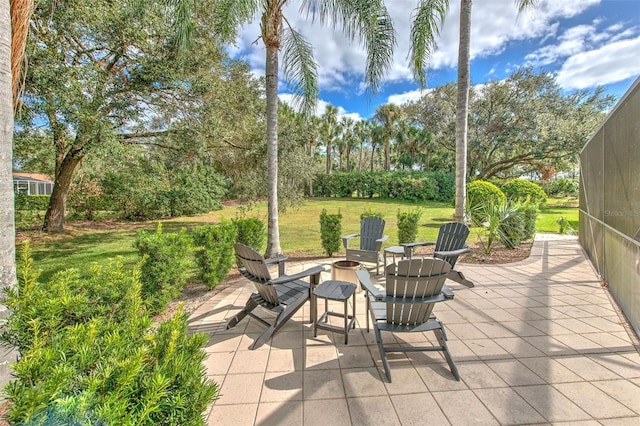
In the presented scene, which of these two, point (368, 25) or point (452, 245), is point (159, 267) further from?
point (368, 25)

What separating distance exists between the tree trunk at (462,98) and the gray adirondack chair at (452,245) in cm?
194

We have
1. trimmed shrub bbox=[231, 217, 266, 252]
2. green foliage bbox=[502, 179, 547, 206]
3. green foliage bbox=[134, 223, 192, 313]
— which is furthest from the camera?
green foliage bbox=[502, 179, 547, 206]

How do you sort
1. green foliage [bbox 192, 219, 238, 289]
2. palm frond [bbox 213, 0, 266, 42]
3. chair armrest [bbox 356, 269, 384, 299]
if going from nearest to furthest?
chair armrest [bbox 356, 269, 384, 299] < green foliage [bbox 192, 219, 238, 289] < palm frond [bbox 213, 0, 266, 42]

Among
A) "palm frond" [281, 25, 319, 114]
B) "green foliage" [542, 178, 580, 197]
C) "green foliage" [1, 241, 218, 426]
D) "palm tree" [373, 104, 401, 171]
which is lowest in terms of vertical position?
"green foliage" [1, 241, 218, 426]

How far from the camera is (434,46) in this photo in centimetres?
604

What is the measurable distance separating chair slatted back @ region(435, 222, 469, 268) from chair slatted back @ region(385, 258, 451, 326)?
2.15m

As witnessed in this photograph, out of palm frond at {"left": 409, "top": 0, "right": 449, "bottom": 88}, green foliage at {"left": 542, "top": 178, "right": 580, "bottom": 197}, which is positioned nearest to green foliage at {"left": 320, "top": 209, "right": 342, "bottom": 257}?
palm frond at {"left": 409, "top": 0, "right": 449, "bottom": 88}

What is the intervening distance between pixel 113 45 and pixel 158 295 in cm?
594

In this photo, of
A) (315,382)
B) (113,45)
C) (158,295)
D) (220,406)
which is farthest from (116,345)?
(113,45)

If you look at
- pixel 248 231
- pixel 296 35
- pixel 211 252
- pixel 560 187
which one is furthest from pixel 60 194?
pixel 560 187

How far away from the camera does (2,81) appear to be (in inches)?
67.1

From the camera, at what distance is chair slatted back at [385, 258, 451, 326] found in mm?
2309

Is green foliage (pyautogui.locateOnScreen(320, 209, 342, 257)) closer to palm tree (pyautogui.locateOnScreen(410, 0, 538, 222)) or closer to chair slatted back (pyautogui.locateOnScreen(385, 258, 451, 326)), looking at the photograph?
palm tree (pyautogui.locateOnScreen(410, 0, 538, 222))

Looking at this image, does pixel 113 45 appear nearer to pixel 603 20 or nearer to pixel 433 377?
pixel 433 377
